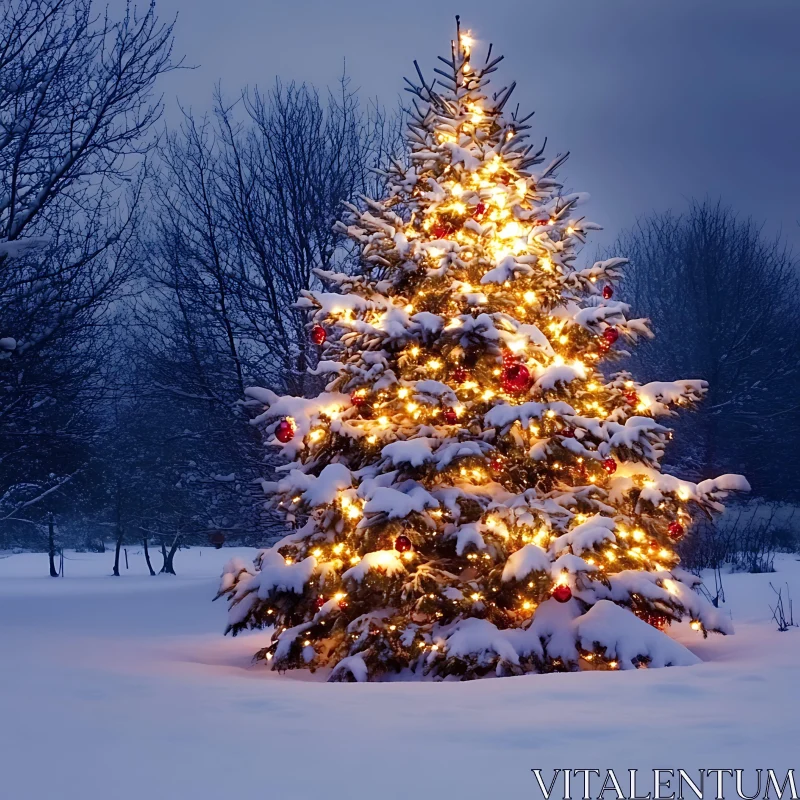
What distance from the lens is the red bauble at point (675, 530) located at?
25.6ft

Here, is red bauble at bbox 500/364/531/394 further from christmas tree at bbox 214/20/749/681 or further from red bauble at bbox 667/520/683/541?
red bauble at bbox 667/520/683/541

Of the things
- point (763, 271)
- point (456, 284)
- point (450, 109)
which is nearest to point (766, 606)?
point (456, 284)

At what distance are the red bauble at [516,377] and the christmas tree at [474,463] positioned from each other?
0.04 meters

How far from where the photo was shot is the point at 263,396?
782 cm

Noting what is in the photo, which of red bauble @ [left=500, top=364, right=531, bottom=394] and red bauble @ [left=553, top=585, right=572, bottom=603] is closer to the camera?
red bauble @ [left=553, top=585, right=572, bottom=603]

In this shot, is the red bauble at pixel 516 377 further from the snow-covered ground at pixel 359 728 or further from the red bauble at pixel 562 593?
the snow-covered ground at pixel 359 728

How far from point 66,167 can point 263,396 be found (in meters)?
5.42

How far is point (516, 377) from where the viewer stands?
7.41 meters

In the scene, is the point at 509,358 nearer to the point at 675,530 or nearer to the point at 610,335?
the point at 610,335

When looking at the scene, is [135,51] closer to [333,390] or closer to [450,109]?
[450,109]

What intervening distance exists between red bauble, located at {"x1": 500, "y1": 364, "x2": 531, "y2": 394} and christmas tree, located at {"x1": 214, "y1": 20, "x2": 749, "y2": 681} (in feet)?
0.13

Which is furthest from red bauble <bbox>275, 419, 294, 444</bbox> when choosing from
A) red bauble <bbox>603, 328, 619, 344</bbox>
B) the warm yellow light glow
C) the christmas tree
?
red bauble <bbox>603, 328, 619, 344</bbox>

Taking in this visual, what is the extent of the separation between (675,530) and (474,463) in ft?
6.49

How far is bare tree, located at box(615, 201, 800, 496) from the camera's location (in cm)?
2397
